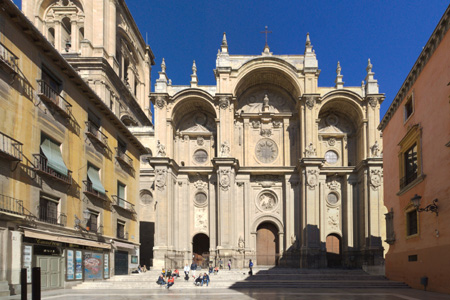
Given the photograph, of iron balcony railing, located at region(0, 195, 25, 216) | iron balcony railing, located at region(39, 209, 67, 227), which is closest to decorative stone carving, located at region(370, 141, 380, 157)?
iron balcony railing, located at region(39, 209, 67, 227)

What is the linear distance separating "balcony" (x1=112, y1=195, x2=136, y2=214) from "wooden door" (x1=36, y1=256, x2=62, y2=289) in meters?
7.36

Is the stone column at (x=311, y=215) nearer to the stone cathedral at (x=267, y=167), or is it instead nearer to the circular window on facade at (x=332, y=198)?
the stone cathedral at (x=267, y=167)

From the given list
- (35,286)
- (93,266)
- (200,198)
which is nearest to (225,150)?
(200,198)

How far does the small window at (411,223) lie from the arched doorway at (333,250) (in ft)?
56.9

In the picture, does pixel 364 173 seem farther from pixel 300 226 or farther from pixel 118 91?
pixel 118 91

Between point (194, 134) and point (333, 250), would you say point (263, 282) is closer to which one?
point (333, 250)

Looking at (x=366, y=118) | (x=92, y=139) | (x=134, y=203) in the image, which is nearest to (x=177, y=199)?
(x=134, y=203)

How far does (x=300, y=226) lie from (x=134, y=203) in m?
15.4

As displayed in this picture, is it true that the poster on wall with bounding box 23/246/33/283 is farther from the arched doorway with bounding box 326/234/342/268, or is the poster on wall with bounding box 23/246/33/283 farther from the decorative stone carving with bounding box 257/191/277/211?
the arched doorway with bounding box 326/234/342/268

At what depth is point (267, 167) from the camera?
39.3m

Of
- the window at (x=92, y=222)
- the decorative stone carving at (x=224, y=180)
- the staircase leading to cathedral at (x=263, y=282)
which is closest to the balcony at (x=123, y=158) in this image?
the window at (x=92, y=222)

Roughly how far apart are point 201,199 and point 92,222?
54.9ft

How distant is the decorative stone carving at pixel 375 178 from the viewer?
36.3m

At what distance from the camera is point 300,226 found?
3822 centimetres
